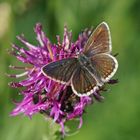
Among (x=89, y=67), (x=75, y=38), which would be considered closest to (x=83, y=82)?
(x=89, y=67)

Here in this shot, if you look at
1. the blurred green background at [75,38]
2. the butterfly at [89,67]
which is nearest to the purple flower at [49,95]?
the butterfly at [89,67]

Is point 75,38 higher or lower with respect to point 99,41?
higher

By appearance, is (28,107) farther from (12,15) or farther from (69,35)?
(12,15)

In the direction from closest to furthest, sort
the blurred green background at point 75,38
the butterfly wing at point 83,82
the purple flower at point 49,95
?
the butterfly wing at point 83,82
the purple flower at point 49,95
the blurred green background at point 75,38

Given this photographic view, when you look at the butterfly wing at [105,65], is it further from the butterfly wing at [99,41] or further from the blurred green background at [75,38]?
the blurred green background at [75,38]

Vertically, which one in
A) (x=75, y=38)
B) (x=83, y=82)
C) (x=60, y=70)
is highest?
(x=75, y=38)

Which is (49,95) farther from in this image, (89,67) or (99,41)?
(99,41)

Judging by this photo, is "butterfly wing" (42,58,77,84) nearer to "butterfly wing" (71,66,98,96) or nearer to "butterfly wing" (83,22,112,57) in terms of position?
"butterfly wing" (71,66,98,96)
